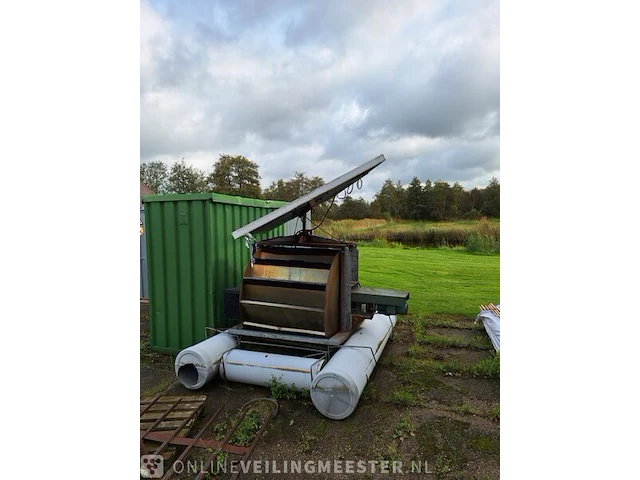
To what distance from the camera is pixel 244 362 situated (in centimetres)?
409

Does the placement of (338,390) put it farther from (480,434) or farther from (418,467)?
(480,434)

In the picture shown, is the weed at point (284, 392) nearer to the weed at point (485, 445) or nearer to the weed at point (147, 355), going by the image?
the weed at point (485, 445)

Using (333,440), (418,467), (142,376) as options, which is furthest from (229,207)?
(418,467)

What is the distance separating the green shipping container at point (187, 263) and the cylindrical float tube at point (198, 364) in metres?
0.91

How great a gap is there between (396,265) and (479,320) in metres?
4.69

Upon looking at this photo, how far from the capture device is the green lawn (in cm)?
806

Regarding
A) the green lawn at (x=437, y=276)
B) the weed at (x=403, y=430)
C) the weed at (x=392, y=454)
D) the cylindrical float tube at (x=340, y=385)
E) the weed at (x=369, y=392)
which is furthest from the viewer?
the green lawn at (x=437, y=276)

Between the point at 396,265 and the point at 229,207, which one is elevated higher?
the point at 229,207

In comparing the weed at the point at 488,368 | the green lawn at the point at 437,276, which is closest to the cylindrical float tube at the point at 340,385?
the weed at the point at 488,368

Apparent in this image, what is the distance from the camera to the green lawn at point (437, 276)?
26.5 ft

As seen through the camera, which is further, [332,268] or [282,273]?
[282,273]

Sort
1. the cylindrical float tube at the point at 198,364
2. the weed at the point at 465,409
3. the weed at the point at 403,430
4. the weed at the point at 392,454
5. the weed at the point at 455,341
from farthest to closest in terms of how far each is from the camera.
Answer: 1. the weed at the point at 455,341
2. the cylindrical float tube at the point at 198,364
3. the weed at the point at 465,409
4. the weed at the point at 403,430
5. the weed at the point at 392,454

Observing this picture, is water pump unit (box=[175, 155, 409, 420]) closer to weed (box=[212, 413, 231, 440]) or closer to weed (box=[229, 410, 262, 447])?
weed (box=[229, 410, 262, 447])

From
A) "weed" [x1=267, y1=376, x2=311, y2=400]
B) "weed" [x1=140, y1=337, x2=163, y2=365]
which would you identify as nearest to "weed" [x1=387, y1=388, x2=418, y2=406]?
"weed" [x1=267, y1=376, x2=311, y2=400]
